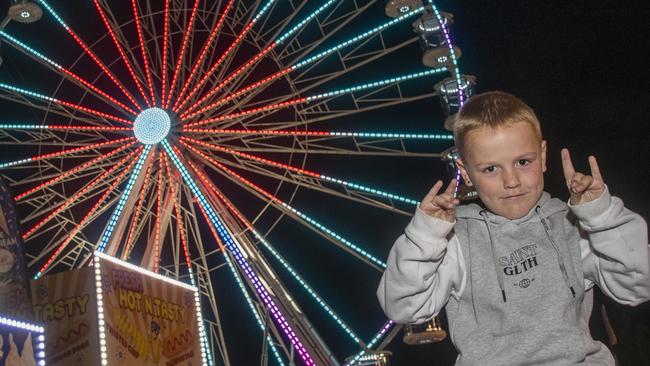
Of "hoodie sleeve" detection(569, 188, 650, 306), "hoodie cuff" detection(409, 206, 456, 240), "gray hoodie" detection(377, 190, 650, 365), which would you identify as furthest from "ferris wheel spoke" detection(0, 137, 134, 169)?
"hoodie sleeve" detection(569, 188, 650, 306)

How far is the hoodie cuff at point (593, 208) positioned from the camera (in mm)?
3041

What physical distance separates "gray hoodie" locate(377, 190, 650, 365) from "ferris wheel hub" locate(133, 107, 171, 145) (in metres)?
8.46

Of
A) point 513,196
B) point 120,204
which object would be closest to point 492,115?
→ point 513,196

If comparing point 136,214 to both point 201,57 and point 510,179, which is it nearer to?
point 201,57

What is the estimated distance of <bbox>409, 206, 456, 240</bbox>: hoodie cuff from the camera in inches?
127

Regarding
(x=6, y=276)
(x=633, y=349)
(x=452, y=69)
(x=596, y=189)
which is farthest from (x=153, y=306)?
(x=633, y=349)

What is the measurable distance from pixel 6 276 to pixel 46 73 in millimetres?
9772

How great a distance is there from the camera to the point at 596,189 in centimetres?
304

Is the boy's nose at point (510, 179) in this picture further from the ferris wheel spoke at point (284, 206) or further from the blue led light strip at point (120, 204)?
the ferris wheel spoke at point (284, 206)

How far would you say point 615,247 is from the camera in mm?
3107

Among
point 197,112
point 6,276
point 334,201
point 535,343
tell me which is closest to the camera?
point 535,343

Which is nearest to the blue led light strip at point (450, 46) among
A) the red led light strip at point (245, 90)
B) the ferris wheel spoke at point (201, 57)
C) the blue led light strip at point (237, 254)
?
the red led light strip at point (245, 90)

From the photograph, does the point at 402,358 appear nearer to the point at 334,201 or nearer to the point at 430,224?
the point at 334,201

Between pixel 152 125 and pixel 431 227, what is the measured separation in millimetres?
8935
